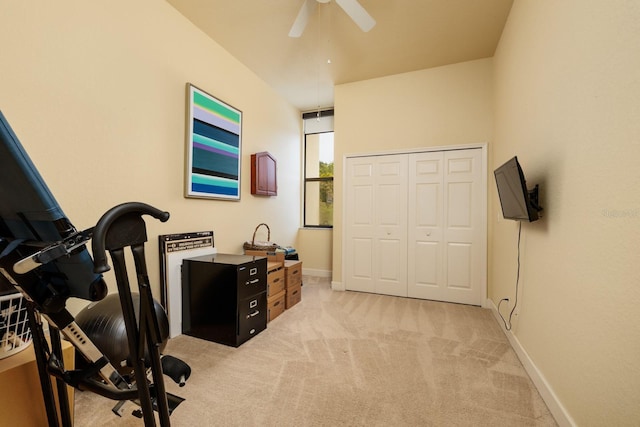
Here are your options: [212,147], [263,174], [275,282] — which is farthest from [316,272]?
[212,147]

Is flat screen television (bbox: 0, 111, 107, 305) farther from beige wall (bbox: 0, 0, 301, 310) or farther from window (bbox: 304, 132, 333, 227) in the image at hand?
window (bbox: 304, 132, 333, 227)

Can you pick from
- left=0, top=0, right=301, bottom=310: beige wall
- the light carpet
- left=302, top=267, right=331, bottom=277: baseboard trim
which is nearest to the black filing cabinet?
the light carpet

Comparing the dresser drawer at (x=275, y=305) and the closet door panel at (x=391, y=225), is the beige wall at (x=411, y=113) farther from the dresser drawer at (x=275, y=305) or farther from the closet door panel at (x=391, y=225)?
the dresser drawer at (x=275, y=305)

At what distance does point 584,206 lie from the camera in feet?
4.50

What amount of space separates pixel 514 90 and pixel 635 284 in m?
2.13

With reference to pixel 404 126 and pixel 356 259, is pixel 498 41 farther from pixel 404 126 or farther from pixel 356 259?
pixel 356 259

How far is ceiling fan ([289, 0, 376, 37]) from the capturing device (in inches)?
90.8

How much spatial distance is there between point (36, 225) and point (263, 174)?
3133 millimetres

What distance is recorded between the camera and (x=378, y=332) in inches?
106

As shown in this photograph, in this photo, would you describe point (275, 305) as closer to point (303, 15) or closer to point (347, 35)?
point (303, 15)

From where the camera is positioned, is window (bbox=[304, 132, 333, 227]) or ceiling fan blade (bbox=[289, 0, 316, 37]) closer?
ceiling fan blade (bbox=[289, 0, 316, 37])

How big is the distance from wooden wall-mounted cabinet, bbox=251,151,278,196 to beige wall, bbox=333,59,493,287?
959 mm

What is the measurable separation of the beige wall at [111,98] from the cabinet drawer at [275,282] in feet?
2.32

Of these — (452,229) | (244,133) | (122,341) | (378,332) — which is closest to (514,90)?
(452,229)
